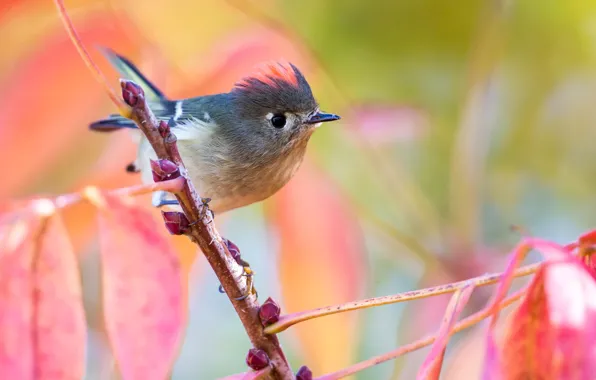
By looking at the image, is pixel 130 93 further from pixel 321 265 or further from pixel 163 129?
pixel 321 265

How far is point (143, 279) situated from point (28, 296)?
0.08 metres

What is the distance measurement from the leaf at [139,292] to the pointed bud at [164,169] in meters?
0.03

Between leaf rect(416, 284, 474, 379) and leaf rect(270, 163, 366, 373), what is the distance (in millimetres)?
398

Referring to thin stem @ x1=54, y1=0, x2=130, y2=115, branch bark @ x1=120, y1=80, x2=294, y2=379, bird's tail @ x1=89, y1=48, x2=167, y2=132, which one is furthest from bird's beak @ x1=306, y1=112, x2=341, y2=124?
thin stem @ x1=54, y1=0, x2=130, y2=115

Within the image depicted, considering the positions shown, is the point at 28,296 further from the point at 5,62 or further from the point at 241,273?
the point at 5,62

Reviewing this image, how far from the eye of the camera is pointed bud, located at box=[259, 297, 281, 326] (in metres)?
0.57

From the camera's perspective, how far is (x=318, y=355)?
2.83ft

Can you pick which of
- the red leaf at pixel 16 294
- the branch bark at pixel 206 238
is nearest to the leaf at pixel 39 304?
the red leaf at pixel 16 294

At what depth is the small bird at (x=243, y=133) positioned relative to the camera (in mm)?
1051

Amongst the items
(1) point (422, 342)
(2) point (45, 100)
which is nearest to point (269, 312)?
(1) point (422, 342)

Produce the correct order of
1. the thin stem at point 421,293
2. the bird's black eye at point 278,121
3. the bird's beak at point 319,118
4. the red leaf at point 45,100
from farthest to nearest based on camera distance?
the bird's black eye at point 278,121 < the bird's beak at point 319,118 < the red leaf at point 45,100 < the thin stem at point 421,293

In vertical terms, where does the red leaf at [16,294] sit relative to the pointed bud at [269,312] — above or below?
above

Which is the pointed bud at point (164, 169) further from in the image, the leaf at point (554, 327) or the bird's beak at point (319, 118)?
the bird's beak at point (319, 118)

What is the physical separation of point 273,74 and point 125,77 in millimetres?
225
